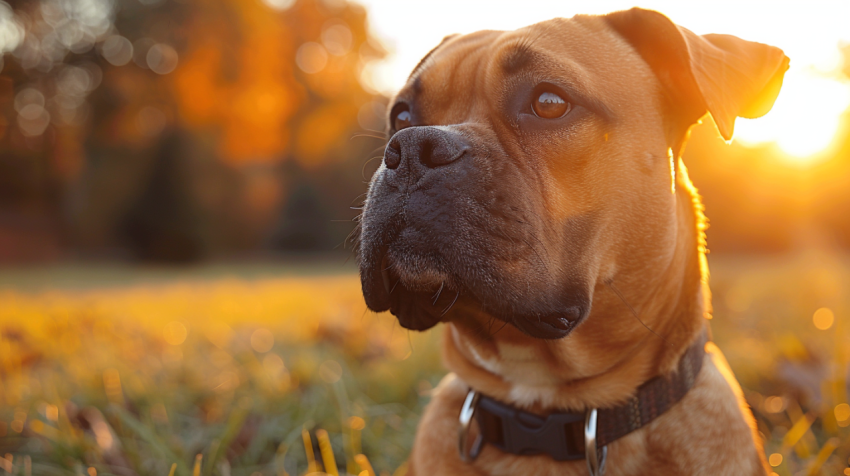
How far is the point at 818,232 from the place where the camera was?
757 inches

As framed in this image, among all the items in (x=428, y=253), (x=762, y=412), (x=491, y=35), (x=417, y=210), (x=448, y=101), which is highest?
(x=491, y=35)

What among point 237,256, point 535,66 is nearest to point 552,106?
point 535,66

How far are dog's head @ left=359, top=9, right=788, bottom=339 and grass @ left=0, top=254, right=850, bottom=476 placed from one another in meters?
0.84

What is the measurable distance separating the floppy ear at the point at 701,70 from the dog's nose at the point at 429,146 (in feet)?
3.52

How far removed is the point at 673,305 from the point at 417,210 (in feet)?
4.07

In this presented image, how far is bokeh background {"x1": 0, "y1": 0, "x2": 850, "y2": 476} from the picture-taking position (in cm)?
334

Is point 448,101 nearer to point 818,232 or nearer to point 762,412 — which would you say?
point 762,412

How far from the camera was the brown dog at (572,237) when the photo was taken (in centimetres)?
203

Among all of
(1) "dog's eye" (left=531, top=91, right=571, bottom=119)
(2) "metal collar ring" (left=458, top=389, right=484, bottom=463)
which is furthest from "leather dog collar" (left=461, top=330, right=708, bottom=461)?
(1) "dog's eye" (left=531, top=91, right=571, bottom=119)

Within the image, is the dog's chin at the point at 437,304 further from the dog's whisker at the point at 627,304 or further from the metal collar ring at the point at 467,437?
the metal collar ring at the point at 467,437

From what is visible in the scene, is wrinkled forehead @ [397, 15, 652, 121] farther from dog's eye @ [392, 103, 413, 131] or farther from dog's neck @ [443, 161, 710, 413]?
dog's neck @ [443, 161, 710, 413]

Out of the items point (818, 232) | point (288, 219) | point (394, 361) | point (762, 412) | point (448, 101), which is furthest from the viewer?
point (288, 219)

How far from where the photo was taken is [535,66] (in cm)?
232

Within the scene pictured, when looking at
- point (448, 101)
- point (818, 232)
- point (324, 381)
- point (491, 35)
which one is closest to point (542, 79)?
point (448, 101)
